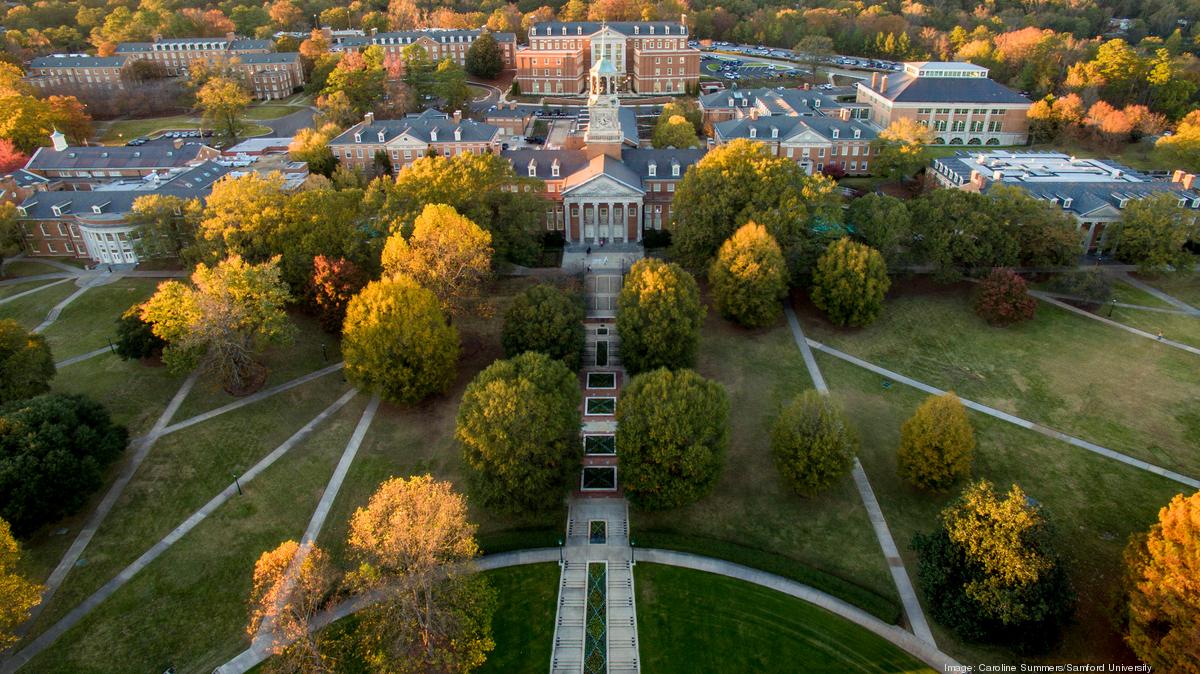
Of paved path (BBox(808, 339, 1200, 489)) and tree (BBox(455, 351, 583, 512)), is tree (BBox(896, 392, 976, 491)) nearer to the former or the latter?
paved path (BBox(808, 339, 1200, 489))

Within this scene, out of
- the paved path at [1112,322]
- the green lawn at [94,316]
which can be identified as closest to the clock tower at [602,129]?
the paved path at [1112,322]

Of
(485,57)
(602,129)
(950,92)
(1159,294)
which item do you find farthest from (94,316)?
(950,92)

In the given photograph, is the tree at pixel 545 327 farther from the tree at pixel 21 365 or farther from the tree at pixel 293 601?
the tree at pixel 21 365

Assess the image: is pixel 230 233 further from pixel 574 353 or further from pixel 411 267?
pixel 574 353

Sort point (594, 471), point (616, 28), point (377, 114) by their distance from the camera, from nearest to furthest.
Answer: point (594, 471) → point (377, 114) → point (616, 28)

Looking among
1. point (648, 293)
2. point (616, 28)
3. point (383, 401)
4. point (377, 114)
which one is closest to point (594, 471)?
point (648, 293)

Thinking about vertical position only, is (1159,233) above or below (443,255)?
below

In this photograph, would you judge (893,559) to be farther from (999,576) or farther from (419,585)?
(419,585)

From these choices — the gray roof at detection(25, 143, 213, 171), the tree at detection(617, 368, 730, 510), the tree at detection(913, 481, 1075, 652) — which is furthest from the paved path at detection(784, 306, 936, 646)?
the gray roof at detection(25, 143, 213, 171)
